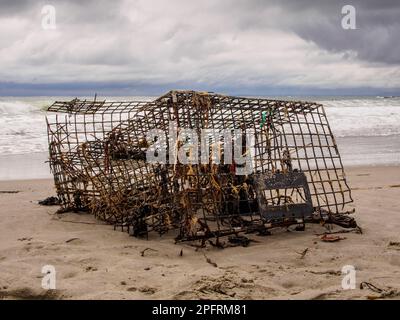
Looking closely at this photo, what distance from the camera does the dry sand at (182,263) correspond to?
4.11 metres

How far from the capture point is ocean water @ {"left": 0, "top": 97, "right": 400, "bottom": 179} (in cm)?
1344

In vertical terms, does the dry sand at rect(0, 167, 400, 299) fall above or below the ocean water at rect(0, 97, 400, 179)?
below

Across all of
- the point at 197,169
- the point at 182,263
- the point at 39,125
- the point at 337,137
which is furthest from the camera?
the point at 39,125

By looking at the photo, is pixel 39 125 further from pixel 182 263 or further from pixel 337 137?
pixel 182 263

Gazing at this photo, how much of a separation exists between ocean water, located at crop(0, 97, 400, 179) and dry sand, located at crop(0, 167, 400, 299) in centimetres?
309

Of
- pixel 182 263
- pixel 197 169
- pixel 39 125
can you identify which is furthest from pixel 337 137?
pixel 182 263

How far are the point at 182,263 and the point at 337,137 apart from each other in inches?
643

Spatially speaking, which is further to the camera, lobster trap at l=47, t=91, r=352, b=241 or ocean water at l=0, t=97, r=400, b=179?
ocean water at l=0, t=97, r=400, b=179

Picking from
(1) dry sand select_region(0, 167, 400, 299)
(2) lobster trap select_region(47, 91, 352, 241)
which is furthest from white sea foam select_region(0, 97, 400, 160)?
(1) dry sand select_region(0, 167, 400, 299)

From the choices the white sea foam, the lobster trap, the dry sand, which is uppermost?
the white sea foam

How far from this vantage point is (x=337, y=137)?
20.0 m

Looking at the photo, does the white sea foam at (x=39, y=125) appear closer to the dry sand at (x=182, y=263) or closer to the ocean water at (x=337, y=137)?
the ocean water at (x=337, y=137)

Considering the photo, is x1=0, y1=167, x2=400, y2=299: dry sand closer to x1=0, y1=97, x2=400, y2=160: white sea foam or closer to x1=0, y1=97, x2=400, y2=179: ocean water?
x1=0, y1=97, x2=400, y2=179: ocean water
